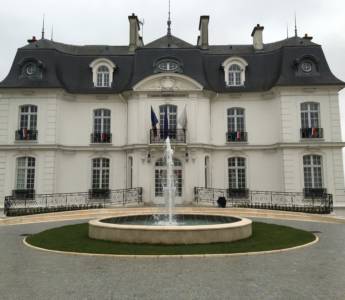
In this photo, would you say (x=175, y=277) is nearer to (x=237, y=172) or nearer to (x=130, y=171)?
(x=130, y=171)

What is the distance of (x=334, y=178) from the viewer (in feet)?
62.7

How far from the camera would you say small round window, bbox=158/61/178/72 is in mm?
20062

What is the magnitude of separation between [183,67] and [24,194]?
1228cm

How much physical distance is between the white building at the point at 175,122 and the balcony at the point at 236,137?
6 cm

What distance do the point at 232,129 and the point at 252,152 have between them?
192 cm

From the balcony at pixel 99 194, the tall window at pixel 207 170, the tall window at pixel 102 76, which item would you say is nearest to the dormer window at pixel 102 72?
the tall window at pixel 102 76

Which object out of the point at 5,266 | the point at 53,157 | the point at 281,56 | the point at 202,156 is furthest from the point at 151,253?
the point at 281,56

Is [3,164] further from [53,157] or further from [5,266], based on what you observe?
[5,266]

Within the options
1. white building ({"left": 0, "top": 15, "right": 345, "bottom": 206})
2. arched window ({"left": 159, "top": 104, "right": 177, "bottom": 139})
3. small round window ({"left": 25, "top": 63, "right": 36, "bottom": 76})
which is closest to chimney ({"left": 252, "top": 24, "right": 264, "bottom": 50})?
white building ({"left": 0, "top": 15, "right": 345, "bottom": 206})

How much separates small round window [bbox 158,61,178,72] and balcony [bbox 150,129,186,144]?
385cm

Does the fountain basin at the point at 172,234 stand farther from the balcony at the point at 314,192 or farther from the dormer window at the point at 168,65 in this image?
the dormer window at the point at 168,65

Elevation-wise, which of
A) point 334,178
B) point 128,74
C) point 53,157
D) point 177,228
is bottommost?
point 177,228

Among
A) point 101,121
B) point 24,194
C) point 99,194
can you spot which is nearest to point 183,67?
point 101,121

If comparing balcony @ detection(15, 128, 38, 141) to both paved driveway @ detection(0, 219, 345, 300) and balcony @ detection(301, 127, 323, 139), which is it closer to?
paved driveway @ detection(0, 219, 345, 300)
